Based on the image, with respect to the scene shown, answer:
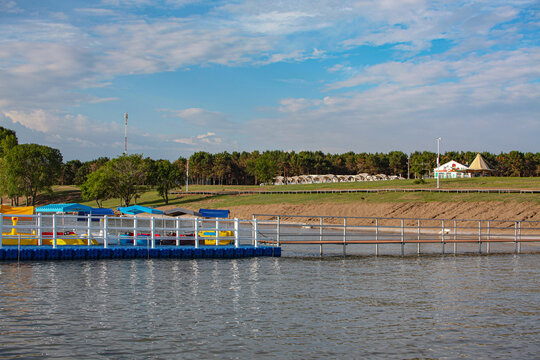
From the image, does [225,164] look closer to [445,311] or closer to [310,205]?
[310,205]

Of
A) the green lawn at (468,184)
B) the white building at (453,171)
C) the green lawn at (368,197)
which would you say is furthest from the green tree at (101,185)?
the white building at (453,171)

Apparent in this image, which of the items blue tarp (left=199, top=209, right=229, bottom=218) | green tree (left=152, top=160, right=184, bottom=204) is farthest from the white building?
A: blue tarp (left=199, top=209, right=229, bottom=218)

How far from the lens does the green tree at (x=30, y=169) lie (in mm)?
115062

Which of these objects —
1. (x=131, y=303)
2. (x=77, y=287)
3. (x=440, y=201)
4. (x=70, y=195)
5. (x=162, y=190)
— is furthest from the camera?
(x=70, y=195)

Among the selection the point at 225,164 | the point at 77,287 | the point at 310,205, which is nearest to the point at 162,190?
the point at 310,205

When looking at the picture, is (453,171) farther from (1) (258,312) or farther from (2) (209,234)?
(1) (258,312)

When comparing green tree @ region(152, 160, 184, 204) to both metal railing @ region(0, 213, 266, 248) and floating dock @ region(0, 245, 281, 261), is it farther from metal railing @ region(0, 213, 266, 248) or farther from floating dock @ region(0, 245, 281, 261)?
floating dock @ region(0, 245, 281, 261)

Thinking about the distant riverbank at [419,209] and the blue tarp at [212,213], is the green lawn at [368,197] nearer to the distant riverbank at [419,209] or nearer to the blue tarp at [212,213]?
the distant riverbank at [419,209]

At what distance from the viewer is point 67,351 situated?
11.0 meters

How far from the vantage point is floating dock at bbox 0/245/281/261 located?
2503cm

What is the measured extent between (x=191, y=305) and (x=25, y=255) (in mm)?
12665

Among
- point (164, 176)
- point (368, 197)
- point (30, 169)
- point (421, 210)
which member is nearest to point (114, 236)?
point (421, 210)

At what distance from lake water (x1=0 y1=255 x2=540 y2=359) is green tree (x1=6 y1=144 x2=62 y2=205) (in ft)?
330

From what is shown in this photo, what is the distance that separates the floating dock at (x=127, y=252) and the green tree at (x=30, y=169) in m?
98.3
